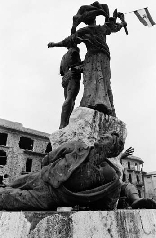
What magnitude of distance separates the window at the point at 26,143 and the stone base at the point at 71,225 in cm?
2550

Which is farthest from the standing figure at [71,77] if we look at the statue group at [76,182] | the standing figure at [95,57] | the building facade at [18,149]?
the building facade at [18,149]

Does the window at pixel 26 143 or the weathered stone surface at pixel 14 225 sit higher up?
the window at pixel 26 143

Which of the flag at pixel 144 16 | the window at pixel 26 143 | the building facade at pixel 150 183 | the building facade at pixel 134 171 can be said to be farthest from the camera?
the building facade at pixel 150 183

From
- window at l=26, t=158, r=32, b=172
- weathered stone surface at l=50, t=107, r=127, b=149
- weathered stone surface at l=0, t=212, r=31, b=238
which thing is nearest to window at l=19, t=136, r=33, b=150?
window at l=26, t=158, r=32, b=172

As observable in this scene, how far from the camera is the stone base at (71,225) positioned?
5.93ft

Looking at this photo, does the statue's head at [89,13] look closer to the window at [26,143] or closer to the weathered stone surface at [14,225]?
the weathered stone surface at [14,225]

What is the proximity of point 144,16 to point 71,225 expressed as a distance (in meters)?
7.14

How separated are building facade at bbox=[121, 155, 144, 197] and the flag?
2537 cm

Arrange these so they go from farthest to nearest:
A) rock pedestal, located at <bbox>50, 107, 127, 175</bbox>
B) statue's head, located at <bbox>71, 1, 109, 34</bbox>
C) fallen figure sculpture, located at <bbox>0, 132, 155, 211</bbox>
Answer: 1. statue's head, located at <bbox>71, 1, 109, 34</bbox>
2. rock pedestal, located at <bbox>50, 107, 127, 175</bbox>
3. fallen figure sculpture, located at <bbox>0, 132, 155, 211</bbox>

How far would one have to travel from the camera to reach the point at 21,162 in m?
25.0

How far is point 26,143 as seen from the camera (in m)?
27.1

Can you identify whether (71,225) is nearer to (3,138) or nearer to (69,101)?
(69,101)

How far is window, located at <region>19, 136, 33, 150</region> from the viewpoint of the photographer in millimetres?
26750

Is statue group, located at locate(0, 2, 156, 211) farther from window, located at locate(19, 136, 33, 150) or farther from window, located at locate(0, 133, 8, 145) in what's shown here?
window, located at locate(19, 136, 33, 150)
